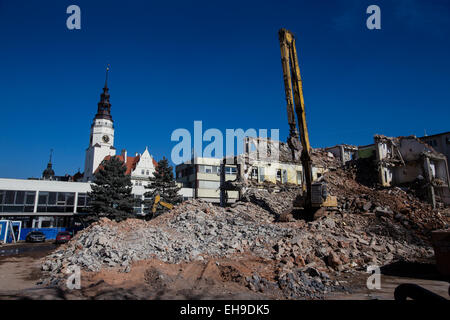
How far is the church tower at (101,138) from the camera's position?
6056 centimetres

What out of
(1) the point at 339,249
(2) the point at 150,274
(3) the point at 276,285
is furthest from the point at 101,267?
(1) the point at 339,249

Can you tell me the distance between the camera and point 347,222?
19.1 meters

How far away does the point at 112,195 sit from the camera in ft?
108

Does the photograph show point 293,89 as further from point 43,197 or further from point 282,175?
point 43,197

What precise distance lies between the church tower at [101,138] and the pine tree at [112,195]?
27.8 metres

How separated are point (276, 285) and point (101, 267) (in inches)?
290

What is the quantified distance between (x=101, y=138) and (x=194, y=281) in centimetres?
5955

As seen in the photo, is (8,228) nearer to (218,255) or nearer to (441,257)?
(218,255)

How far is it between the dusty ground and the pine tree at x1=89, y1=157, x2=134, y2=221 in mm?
17804

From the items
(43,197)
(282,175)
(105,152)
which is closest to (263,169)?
(282,175)

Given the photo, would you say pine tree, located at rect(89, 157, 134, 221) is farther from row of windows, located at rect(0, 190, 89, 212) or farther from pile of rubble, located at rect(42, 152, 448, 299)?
pile of rubble, located at rect(42, 152, 448, 299)

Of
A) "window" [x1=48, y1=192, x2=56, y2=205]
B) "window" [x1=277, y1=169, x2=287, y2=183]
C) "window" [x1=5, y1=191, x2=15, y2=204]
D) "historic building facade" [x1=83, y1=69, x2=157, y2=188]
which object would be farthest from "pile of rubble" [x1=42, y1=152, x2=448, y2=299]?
"historic building facade" [x1=83, y1=69, x2=157, y2=188]

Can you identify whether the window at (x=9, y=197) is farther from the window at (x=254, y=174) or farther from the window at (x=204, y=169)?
the window at (x=254, y=174)
